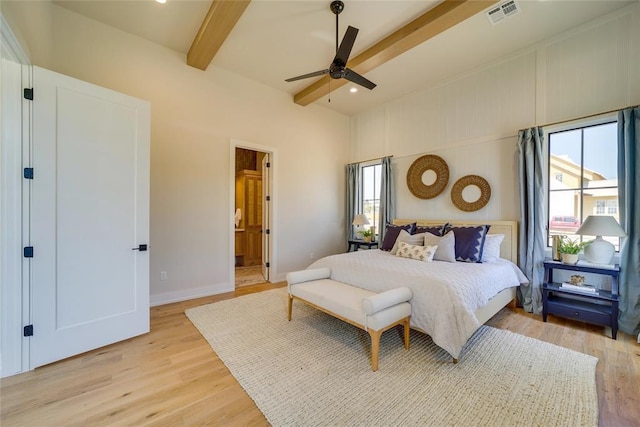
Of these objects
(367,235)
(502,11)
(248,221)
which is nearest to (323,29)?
(502,11)

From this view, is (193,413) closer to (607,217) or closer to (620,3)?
(607,217)

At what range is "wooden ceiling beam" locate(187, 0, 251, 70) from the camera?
2.65 meters

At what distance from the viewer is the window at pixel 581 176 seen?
9.82 ft

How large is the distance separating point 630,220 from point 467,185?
175cm

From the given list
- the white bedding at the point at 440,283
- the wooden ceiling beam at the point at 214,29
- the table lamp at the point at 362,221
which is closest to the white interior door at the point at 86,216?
the wooden ceiling beam at the point at 214,29

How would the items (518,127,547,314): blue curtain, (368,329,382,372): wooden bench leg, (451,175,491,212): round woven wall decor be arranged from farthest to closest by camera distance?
1. (451,175,491,212): round woven wall decor
2. (518,127,547,314): blue curtain
3. (368,329,382,372): wooden bench leg

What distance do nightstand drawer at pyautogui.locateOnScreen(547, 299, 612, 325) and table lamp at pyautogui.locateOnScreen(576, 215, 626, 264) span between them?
516 mm

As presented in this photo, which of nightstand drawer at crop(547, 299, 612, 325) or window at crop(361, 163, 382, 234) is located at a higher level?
window at crop(361, 163, 382, 234)

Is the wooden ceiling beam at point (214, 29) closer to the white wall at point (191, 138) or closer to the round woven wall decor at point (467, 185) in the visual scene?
the white wall at point (191, 138)

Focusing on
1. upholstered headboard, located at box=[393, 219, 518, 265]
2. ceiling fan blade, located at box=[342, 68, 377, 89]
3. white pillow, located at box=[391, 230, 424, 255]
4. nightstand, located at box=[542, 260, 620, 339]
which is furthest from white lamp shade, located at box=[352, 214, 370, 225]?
nightstand, located at box=[542, 260, 620, 339]

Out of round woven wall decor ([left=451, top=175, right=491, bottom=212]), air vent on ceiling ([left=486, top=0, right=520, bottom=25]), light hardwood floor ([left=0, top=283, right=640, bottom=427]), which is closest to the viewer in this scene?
light hardwood floor ([left=0, top=283, right=640, bottom=427])

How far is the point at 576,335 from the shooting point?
270 cm

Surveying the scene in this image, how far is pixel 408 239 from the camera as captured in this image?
149 inches

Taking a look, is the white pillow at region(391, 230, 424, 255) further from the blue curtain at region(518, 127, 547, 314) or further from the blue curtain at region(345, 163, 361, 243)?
the blue curtain at region(345, 163, 361, 243)
